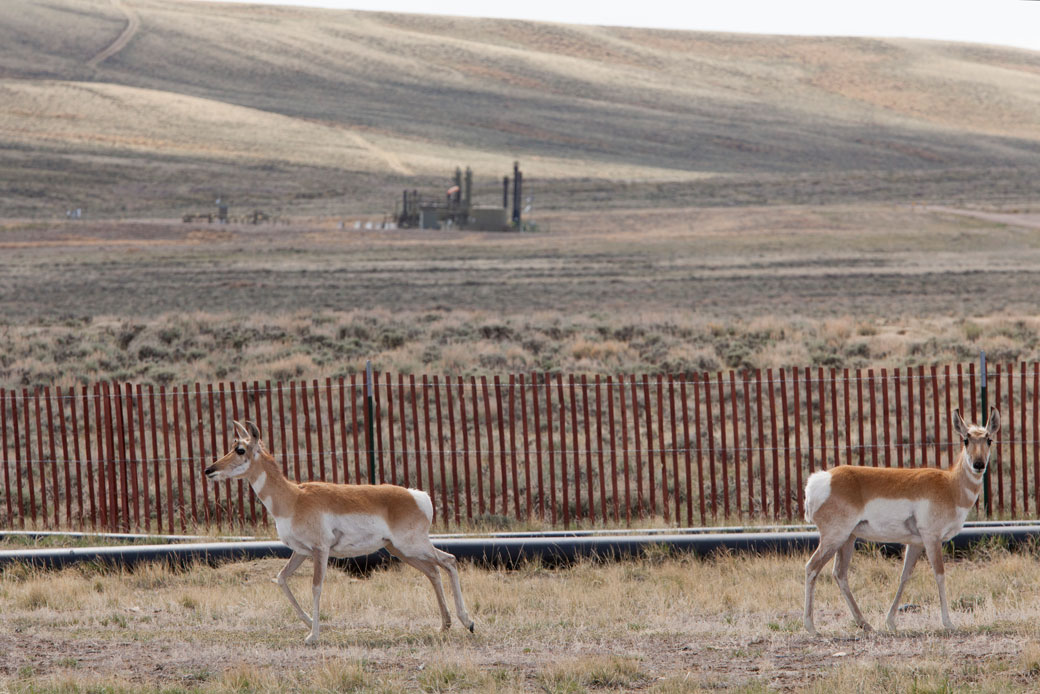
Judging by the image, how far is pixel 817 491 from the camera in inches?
303

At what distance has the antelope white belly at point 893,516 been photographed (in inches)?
300

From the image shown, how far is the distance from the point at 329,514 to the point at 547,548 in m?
2.85

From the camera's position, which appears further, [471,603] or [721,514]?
[721,514]

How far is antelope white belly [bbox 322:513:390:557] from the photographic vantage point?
7.79 meters

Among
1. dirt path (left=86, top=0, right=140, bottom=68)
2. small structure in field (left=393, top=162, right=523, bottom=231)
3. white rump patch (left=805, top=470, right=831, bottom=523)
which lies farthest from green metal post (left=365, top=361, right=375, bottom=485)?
dirt path (left=86, top=0, right=140, bottom=68)

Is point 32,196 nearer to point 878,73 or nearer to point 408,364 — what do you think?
point 408,364

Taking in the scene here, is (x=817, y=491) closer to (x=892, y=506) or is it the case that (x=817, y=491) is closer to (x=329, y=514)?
(x=892, y=506)

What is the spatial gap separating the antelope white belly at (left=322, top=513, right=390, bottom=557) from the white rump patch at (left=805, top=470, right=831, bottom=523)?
289 centimetres

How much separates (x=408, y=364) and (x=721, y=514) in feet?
35.0

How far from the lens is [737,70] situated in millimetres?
185375

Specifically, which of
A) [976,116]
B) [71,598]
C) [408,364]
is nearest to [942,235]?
[408,364]

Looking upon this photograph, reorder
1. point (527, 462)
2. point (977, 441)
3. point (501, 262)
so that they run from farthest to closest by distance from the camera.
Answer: point (501, 262) → point (527, 462) → point (977, 441)

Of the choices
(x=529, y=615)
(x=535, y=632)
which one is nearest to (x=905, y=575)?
(x=535, y=632)

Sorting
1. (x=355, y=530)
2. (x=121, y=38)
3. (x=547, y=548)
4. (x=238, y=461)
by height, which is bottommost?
(x=547, y=548)
